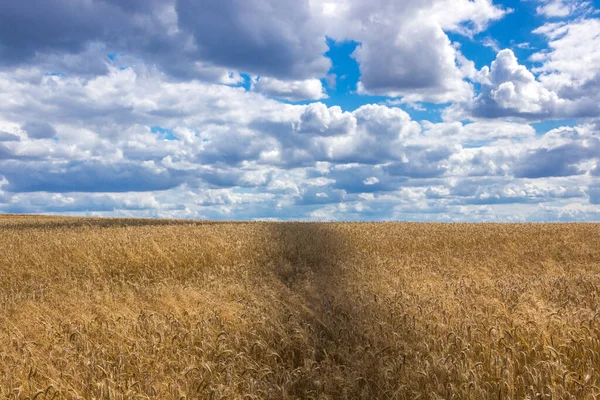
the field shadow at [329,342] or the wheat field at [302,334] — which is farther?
the field shadow at [329,342]

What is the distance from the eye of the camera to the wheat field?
4.48 m

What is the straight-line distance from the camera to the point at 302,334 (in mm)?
5809

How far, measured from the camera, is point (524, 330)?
5578mm

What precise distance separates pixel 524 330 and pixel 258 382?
3145 millimetres

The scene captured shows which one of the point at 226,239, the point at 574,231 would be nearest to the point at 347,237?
the point at 226,239

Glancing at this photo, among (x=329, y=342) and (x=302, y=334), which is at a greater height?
(x=302, y=334)

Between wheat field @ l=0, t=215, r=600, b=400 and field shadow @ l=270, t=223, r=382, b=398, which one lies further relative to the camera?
field shadow @ l=270, t=223, r=382, b=398

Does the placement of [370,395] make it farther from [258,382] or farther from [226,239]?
[226,239]

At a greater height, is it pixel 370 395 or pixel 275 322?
pixel 275 322

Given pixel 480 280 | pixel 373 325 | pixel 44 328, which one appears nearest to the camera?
pixel 373 325

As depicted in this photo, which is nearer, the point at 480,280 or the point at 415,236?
the point at 480,280

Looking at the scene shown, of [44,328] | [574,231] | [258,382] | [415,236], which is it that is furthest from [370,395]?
[574,231]

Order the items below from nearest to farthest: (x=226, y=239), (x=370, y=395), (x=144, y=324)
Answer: (x=370, y=395) < (x=144, y=324) < (x=226, y=239)

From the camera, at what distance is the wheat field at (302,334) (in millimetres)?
4484
